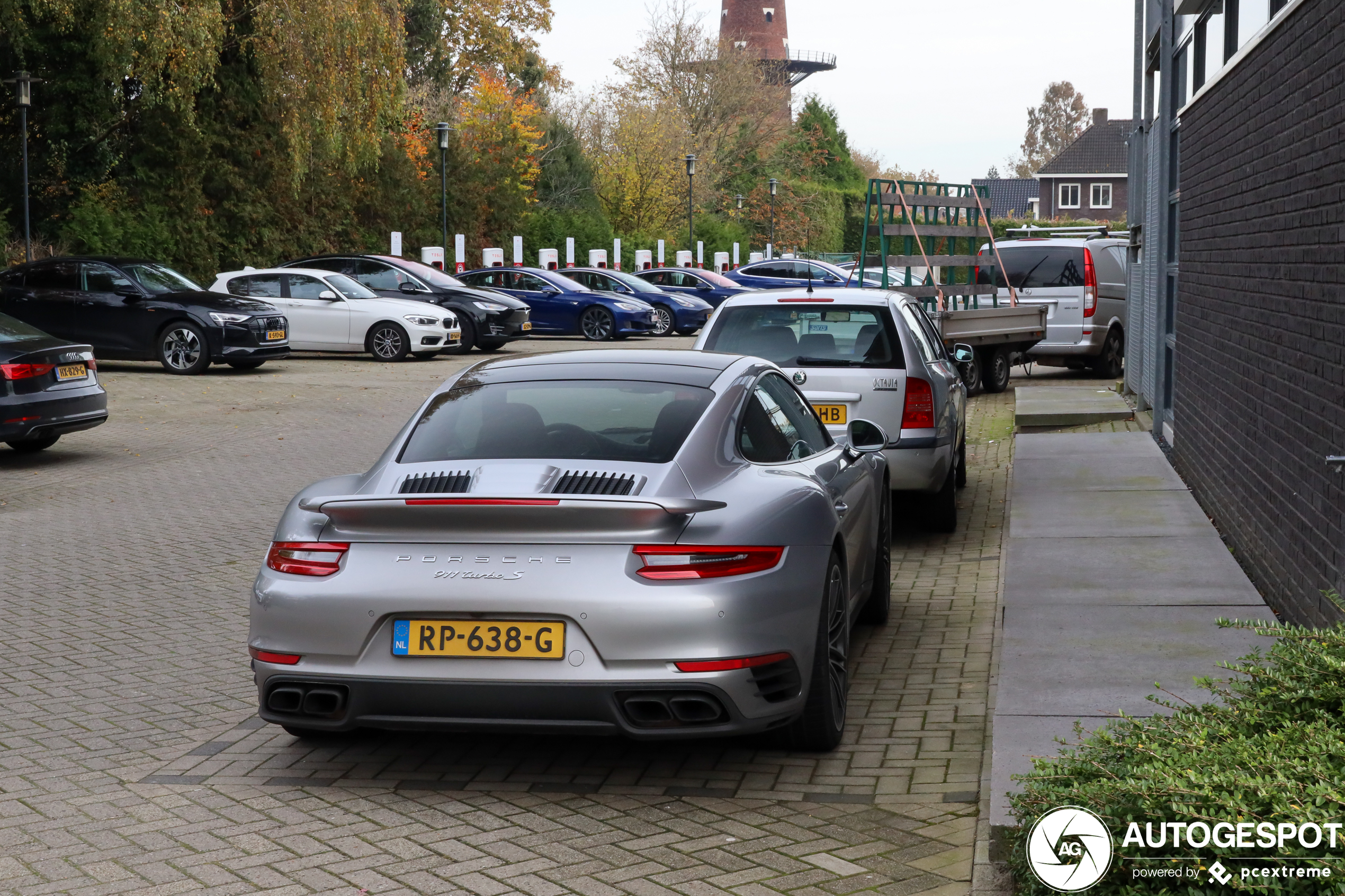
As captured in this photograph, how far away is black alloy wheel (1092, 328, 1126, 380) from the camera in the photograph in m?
20.5

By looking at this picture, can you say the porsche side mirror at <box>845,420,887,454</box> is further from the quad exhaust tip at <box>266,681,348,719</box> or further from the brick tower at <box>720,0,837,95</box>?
the brick tower at <box>720,0,837,95</box>

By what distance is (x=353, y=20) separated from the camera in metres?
29.9

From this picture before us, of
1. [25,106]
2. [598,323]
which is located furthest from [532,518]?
[598,323]

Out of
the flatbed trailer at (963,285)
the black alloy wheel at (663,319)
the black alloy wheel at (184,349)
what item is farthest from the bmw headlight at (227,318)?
the black alloy wheel at (663,319)

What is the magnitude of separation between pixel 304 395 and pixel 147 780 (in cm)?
1477

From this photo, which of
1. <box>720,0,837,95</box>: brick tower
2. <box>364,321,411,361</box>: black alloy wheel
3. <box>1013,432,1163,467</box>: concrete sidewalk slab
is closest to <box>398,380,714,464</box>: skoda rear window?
<box>1013,432,1163,467</box>: concrete sidewalk slab

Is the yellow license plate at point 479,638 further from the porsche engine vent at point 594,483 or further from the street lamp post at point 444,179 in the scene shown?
the street lamp post at point 444,179

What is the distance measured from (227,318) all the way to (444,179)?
59.1ft

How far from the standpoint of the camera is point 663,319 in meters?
33.4

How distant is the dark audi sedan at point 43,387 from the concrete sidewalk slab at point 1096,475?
811 cm

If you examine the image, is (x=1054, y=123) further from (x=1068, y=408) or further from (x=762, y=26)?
(x=1068, y=408)

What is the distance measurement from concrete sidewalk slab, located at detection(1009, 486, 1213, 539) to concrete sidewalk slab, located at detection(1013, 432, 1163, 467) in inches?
66.3

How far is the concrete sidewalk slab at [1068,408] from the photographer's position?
583 inches

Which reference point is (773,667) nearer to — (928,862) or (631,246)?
(928,862)
